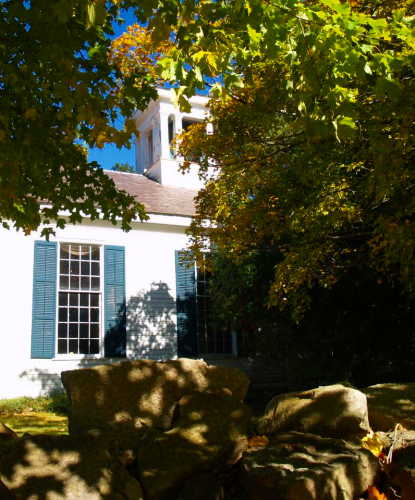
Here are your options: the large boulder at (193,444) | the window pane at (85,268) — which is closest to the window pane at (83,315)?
the window pane at (85,268)

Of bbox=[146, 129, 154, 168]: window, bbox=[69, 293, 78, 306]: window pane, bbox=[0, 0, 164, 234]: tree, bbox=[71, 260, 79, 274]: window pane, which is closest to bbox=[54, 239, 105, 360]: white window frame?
bbox=[69, 293, 78, 306]: window pane

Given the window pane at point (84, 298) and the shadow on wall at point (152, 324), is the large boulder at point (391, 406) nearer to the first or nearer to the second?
the shadow on wall at point (152, 324)

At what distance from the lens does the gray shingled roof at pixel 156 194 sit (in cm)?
1436

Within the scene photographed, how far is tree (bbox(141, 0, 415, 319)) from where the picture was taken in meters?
4.10

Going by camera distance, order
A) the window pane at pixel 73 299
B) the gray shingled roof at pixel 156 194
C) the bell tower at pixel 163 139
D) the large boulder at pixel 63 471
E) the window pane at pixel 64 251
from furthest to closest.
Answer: the bell tower at pixel 163 139, the gray shingled roof at pixel 156 194, the window pane at pixel 64 251, the window pane at pixel 73 299, the large boulder at pixel 63 471

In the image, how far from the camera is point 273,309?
11.5 meters

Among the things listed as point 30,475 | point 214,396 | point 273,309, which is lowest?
point 30,475

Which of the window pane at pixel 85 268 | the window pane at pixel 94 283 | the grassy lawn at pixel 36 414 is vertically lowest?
the grassy lawn at pixel 36 414

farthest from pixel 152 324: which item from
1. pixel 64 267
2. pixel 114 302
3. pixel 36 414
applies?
pixel 36 414

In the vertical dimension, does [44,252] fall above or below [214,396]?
above

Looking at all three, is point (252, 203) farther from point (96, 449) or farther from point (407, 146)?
point (96, 449)

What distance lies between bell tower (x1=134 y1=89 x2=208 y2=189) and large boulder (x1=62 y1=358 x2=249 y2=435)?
11.8 m

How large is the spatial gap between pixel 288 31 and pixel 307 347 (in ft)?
28.2

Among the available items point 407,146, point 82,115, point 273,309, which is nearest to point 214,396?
point 82,115
